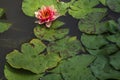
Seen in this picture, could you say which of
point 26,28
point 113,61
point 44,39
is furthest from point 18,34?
point 113,61

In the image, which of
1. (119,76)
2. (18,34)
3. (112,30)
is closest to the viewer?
(119,76)

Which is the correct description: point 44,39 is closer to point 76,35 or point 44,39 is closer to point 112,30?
point 76,35

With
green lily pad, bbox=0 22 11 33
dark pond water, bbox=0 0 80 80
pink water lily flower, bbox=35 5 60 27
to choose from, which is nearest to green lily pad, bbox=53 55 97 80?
dark pond water, bbox=0 0 80 80

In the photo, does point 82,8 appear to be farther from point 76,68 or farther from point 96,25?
point 76,68

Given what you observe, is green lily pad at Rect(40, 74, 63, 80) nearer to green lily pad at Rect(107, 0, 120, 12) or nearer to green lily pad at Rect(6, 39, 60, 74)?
green lily pad at Rect(6, 39, 60, 74)

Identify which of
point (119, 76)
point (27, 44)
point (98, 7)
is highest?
point (98, 7)
